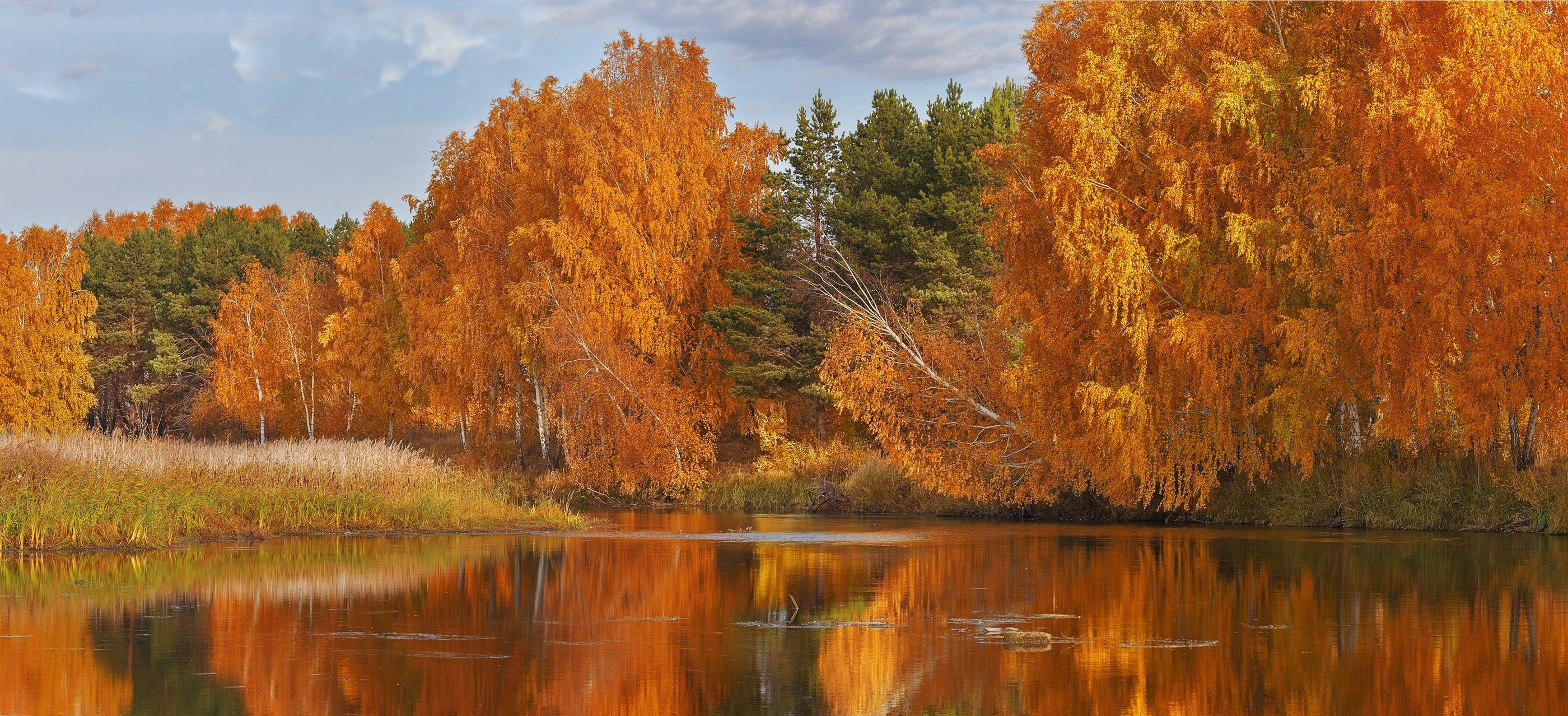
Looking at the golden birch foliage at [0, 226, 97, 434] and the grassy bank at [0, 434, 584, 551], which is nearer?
the grassy bank at [0, 434, 584, 551]

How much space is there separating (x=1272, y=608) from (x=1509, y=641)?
291 centimetres

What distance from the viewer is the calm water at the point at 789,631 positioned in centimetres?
1017

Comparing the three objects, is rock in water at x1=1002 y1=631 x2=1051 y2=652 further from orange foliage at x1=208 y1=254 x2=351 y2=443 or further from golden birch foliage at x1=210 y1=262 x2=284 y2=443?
golden birch foliage at x1=210 y1=262 x2=284 y2=443

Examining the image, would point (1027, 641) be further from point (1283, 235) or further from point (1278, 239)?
point (1278, 239)

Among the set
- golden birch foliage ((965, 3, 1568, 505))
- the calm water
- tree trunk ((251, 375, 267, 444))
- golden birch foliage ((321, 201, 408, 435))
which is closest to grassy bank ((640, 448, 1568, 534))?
golden birch foliage ((965, 3, 1568, 505))

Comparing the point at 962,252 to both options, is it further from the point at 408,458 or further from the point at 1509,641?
the point at 1509,641

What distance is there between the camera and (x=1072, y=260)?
28516 millimetres

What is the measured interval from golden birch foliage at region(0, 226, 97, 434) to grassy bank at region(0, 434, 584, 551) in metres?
32.8

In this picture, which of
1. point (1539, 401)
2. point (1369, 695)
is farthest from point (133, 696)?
point (1539, 401)

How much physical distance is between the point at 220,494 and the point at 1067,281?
57.2ft

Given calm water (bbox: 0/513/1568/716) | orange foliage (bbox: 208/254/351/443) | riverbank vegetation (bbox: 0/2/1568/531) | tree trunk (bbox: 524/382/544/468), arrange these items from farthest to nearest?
orange foliage (bbox: 208/254/351/443) < tree trunk (bbox: 524/382/544/468) < riverbank vegetation (bbox: 0/2/1568/531) < calm water (bbox: 0/513/1568/716)

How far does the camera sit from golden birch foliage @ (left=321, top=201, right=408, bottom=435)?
6200cm

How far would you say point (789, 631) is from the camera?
13773 millimetres

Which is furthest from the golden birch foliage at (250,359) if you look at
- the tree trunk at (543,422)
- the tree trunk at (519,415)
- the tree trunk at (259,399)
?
the tree trunk at (543,422)
